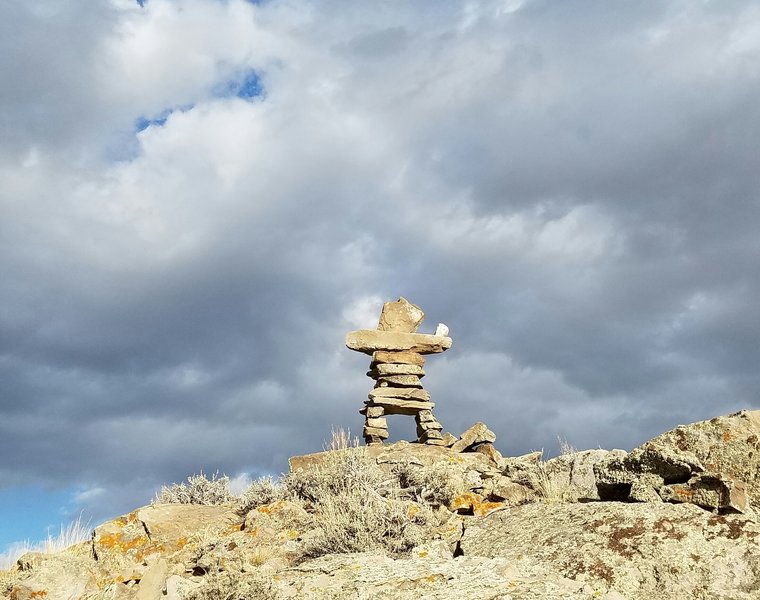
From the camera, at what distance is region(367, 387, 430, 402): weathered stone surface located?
60.0 feet

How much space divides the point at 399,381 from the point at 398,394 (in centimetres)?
35

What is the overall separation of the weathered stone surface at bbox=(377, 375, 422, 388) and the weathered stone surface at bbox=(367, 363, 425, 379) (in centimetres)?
10

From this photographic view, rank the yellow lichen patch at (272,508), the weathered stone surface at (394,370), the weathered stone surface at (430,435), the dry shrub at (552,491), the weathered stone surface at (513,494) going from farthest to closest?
1. the weathered stone surface at (394,370)
2. the weathered stone surface at (430,435)
3. the yellow lichen patch at (272,508)
4. the weathered stone surface at (513,494)
5. the dry shrub at (552,491)

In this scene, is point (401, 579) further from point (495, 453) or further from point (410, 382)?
point (410, 382)

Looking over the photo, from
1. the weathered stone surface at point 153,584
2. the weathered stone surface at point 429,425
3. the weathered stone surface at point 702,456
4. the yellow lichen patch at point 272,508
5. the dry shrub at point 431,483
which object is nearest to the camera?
the weathered stone surface at point 702,456

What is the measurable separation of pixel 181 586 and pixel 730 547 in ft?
16.8

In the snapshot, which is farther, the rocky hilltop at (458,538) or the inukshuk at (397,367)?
the inukshuk at (397,367)

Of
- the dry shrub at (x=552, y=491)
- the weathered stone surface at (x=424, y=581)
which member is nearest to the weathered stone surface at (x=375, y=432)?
the dry shrub at (x=552, y=491)

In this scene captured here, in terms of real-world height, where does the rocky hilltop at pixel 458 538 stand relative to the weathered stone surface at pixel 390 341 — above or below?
below

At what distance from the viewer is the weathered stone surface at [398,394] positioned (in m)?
18.3

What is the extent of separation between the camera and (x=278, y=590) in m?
6.17

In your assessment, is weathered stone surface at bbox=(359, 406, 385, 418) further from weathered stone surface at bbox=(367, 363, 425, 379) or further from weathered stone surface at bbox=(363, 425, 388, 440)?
weathered stone surface at bbox=(367, 363, 425, 379)

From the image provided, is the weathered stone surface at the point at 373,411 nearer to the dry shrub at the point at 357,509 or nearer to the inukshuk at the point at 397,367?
the inukshuk at the point at 397,367

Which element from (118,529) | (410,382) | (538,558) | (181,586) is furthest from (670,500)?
(410,382)
